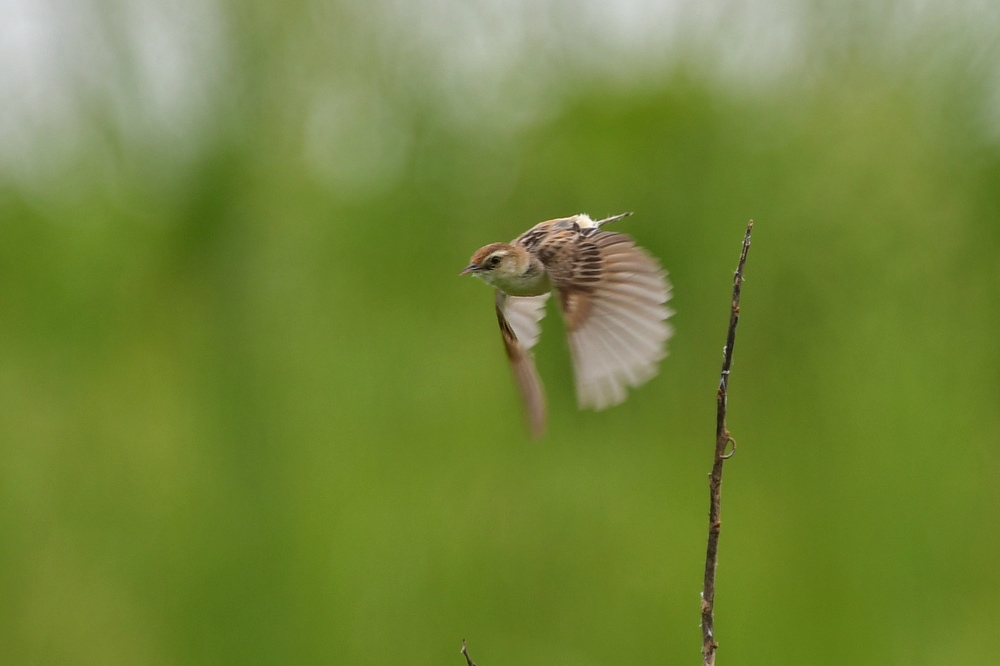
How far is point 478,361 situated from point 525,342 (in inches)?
114

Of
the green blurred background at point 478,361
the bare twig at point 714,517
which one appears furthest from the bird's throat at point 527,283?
the green blurred background at point 478,361

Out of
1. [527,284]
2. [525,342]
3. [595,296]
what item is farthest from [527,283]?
[525,342]

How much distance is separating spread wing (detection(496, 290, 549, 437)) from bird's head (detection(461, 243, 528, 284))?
6.1 inches

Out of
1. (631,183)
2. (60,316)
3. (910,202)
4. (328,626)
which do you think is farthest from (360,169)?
(910,202)

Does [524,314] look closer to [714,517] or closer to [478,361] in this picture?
[714,517]

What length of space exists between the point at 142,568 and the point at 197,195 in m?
1.82

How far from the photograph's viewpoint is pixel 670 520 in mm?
5148

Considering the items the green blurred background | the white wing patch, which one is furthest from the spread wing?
Result: the green blurred background

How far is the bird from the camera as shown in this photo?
1930 millimetres

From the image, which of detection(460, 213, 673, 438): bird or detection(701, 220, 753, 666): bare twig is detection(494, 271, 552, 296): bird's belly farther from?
detection(701, 220, 753, 666): bare twig

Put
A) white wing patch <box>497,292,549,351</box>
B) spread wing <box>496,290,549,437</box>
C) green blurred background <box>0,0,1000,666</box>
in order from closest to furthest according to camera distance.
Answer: spread wing <box>496,290,549,437</box> < white wing patch <box>497,292,549,351</box> < green blurred background <box>0,0,1000,666</box>

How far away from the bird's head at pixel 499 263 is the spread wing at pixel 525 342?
16 centimetres

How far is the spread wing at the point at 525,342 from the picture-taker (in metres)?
2.27

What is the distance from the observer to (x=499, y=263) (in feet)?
7.13
